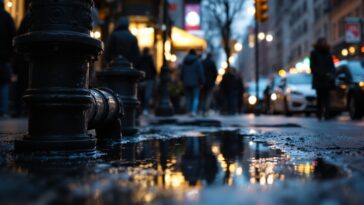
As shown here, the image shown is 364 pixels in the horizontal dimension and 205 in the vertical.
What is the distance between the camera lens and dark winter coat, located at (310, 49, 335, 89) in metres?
12.5

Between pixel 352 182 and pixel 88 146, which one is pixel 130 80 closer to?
pixel 88 146

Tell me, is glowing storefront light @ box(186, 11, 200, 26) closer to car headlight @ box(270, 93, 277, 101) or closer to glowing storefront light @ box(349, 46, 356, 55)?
glowing storefront light @ box(349, 46, 356, 55)

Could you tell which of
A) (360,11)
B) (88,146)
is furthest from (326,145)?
(360,11)

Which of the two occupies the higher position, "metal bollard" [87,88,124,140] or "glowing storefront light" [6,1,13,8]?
"glowing storefront light" [6,1,13,8]

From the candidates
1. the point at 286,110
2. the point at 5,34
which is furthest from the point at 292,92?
the point at 5,34

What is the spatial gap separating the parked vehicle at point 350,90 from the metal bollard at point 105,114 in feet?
31.4

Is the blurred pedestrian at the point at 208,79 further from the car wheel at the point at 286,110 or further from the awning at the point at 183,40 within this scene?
the awning at the point at 183,40

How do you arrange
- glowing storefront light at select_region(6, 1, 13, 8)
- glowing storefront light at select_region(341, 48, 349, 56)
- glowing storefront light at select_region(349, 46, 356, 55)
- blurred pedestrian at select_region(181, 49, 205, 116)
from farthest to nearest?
glowing storefront light at select_region(341, 48, 349, 56) → glowing storefront light at select_region(349, 46, 356, 55) → blurred pedestrian at select_region(181, 49, 205, 116) → glowing storefront light at select_region(6, 1, 13, 8)

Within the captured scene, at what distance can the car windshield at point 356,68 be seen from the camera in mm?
14367

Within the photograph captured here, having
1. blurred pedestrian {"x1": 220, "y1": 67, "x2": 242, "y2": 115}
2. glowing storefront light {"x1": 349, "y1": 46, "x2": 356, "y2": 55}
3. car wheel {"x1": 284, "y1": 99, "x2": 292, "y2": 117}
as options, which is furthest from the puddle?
glowing storefront light {"x1": 349, "y1": 46, "x2": 356, "y2": 55}

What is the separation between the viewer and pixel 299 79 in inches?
792

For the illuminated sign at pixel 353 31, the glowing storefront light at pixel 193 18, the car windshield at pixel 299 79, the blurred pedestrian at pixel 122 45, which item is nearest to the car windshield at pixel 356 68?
the car windshield at pixel 299 79

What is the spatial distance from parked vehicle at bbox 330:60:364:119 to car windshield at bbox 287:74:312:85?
395cm

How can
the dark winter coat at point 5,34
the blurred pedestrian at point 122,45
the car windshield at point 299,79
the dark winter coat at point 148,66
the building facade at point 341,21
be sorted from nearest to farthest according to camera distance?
the dark winter coat at point 5,34 → the blurred pedestrian at point 122,45 → the dark winter coat at point 148,66 → the car windshield at point 299,79 → the building facade at point 341,21
